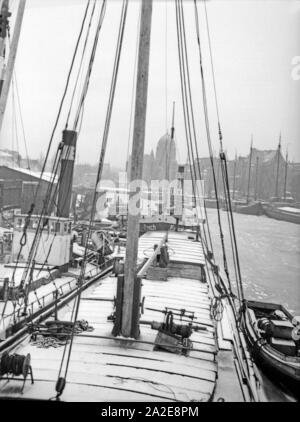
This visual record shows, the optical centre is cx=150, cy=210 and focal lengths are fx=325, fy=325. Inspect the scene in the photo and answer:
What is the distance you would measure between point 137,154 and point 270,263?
31704 millimetres

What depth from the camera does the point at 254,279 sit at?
92.3 ft

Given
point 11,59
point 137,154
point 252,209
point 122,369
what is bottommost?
point 122,369

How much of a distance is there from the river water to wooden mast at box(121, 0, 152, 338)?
18.1 m

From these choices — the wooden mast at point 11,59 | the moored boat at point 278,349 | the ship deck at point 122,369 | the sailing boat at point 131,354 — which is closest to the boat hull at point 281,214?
the moored boat at point 278,349

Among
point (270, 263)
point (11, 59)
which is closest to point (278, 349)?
point (11, 59)

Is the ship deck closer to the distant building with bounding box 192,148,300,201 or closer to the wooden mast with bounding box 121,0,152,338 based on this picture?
the wooden mast with bounding box 121,0,152,338

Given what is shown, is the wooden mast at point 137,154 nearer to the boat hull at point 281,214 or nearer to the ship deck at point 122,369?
the ship deck at point 122,369

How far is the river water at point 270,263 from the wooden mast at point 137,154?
1808 cm

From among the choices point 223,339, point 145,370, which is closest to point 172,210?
point 223,339

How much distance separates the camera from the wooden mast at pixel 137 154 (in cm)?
578

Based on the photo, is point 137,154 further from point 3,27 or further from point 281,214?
point 281,214

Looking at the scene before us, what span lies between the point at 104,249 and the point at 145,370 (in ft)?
53.6

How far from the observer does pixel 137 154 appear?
5.97 metres
